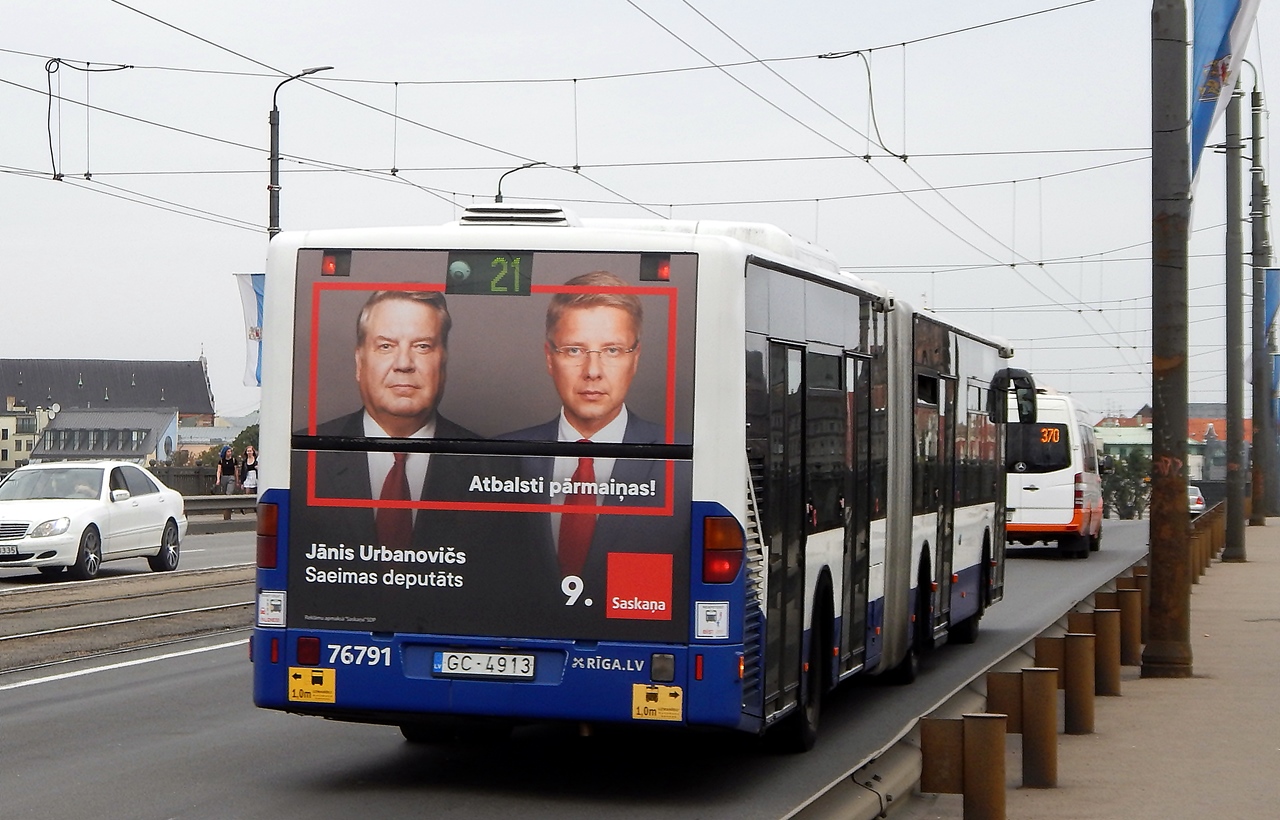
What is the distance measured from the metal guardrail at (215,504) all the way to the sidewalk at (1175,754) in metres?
29.1

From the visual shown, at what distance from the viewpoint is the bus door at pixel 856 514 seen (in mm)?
10492

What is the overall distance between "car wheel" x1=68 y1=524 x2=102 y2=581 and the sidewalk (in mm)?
13355

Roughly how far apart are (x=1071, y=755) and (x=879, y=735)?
1200 millimetres

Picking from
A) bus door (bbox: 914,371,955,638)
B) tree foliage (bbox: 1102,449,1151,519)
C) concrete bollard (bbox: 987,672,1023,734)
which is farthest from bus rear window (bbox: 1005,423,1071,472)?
tree foliage (bbox: 1102,449,1151,519)

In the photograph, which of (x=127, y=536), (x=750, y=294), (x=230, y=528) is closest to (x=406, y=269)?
(x=750, y=294)

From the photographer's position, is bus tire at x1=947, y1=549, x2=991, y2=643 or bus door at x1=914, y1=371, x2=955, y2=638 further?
bus tire at x1=947, y1=549, x2=991, y2=643

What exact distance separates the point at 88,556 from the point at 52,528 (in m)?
0.63

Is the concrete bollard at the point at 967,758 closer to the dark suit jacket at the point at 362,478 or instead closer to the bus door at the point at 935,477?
the dark suit jacket at the point at 362,478

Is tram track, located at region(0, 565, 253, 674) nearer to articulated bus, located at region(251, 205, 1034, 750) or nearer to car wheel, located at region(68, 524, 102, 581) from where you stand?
car wheel, located at region(68, 524, 102, 581)

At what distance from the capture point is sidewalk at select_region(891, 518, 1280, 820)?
335 inches

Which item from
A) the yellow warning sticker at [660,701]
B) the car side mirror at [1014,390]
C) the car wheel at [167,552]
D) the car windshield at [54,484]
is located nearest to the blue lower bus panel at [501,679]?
the yellow warning sticker at [660,701]

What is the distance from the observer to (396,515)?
8398 mm

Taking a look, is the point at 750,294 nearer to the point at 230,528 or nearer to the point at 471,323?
the point at 471,323

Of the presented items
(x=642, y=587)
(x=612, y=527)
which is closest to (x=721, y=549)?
(x=642, y=587)
